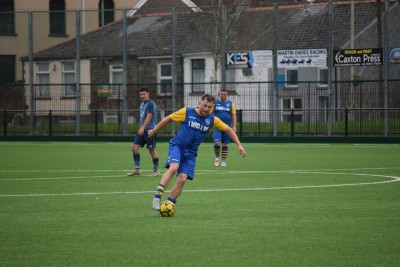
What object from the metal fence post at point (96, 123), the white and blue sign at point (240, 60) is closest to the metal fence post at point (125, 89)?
the metal fence post at point (96, 123)

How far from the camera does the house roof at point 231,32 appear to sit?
127ft

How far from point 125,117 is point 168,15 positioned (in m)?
9.40

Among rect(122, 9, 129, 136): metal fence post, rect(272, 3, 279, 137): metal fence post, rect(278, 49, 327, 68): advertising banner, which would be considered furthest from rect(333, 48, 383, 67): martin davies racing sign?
rect(122, 9, 129, 136): metal fence post

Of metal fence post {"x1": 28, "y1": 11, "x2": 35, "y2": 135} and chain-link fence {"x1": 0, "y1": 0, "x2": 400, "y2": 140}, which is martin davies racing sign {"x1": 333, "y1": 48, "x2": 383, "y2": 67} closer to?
chain-link fence {"x1": 0, "y1": 0, "x2": 400, "y2": 140}

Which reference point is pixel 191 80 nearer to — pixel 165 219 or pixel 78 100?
pixel 78 100

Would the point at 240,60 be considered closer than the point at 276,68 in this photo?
No

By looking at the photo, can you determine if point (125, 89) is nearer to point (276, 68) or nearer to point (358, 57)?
point (276, 68)

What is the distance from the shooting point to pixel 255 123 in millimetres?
35781

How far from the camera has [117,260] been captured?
26.4ft

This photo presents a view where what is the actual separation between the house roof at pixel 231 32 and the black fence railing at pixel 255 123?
400 centimetres

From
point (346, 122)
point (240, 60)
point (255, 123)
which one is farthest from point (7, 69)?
point (346, 122)

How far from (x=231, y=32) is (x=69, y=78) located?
8855 millimetres

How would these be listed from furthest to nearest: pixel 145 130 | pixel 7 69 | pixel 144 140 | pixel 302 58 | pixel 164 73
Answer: pixel 7 69, pixel 164 73, pixel 302 58, pixel 144 140, pixel 145 130

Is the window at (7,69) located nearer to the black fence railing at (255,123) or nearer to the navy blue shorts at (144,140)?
the black fence railing at (255,123)
